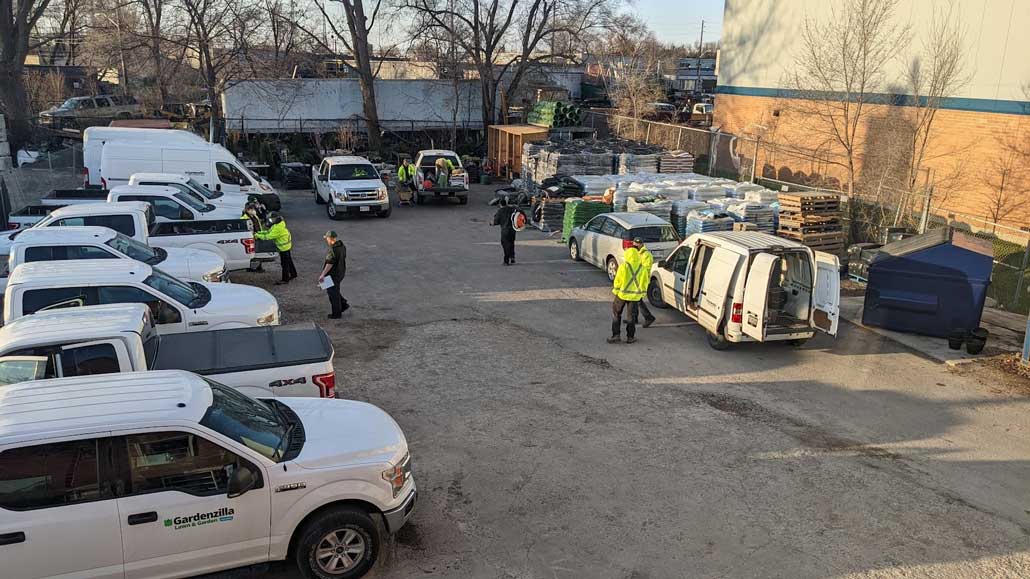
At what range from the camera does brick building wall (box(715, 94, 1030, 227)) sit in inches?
798

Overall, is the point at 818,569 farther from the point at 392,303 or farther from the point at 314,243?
the point at 314,243

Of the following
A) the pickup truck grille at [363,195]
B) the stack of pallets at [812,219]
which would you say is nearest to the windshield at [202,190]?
the pickup truck grille at [363,195]

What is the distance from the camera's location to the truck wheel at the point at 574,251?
18.0 m

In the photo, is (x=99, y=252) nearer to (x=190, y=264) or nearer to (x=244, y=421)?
(x=190, y=264)

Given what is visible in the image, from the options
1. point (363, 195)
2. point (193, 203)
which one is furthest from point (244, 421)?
point (363, 195)

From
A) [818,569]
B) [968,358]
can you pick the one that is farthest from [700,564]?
[968,358]

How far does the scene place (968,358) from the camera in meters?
11.9

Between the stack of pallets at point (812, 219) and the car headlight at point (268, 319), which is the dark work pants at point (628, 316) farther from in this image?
the stack of pallets at point (812, 219)

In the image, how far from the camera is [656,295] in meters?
14.4

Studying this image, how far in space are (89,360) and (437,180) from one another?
1905 centimetres

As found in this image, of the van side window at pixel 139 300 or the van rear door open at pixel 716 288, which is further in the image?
the van rear door open at pixel 716 288

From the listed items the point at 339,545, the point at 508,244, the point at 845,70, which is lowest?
the point at 339,545

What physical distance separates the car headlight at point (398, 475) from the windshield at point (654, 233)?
10338mm

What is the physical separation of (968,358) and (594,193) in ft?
39.1
